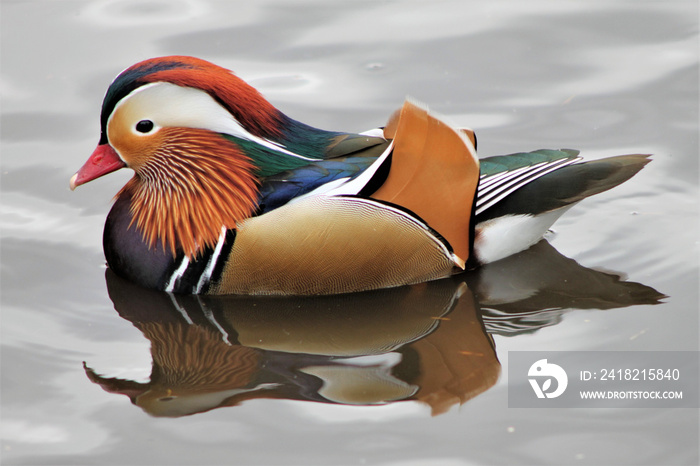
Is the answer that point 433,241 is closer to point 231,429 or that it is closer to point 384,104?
point 231,429

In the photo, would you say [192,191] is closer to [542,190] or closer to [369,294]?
[369,294]

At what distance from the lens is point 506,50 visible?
7.38 meters

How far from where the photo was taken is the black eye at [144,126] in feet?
16.0

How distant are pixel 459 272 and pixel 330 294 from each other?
0.75 m

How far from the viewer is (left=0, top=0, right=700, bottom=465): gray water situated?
404cm

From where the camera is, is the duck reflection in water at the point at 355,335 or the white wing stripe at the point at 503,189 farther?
the white wing stripe at the point at 503,189

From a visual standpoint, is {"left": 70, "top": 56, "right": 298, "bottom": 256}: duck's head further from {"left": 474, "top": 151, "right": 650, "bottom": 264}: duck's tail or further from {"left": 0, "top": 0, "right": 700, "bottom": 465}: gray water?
{"left": 474, "top": 151, "right": 650, "bottom": 264}: duck's tail

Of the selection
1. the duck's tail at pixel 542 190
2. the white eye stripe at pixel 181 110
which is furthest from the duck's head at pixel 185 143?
the duck's tail at pixel 542 190

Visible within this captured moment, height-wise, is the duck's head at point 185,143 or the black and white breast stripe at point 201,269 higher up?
the duck's head at point 185,143

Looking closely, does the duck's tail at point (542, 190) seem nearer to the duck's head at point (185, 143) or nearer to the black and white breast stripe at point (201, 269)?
the duck's head at point (185, 143)

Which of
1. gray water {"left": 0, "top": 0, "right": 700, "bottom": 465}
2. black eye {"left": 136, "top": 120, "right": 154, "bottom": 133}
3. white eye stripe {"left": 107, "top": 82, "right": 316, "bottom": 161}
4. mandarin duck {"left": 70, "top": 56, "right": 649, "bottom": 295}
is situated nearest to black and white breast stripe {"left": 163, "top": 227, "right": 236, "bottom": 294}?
mandarin duck {"left": 70, "top": 56, "right": 649, "bottom": 295}

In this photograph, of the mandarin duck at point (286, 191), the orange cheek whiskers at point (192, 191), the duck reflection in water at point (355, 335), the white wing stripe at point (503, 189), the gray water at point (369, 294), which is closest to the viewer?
the gray water at point (369, 294)

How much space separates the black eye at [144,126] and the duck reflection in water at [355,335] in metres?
0.85

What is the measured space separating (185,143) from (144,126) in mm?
225
